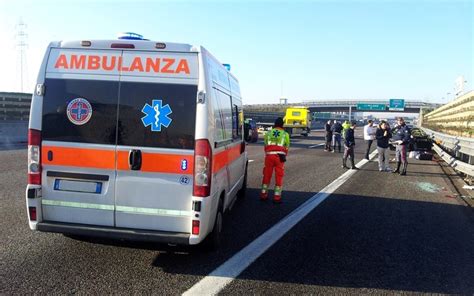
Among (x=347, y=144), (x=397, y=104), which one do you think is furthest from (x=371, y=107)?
(x=347, y=144)

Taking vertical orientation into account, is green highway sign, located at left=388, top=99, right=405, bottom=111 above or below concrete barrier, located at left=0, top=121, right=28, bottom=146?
above

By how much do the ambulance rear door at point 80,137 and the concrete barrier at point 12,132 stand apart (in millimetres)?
20534

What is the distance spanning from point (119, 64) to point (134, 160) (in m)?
1.09

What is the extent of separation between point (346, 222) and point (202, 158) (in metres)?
3.56

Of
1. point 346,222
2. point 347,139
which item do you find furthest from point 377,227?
point 347,139

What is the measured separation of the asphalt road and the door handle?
1.00 m

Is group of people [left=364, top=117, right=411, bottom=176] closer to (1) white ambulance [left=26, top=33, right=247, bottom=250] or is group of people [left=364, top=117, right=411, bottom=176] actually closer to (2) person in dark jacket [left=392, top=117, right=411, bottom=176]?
A: (2) person in dark jacket [left=392, top=117, right=411, bottom=176]

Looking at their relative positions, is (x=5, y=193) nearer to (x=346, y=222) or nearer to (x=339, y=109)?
(x=346, y=222)

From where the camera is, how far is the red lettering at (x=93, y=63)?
15.5 ft

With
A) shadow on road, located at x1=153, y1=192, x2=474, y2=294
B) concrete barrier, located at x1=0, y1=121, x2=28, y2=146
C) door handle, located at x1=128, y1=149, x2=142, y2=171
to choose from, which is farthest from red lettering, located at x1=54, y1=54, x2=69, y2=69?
concrete barrier, located at x1=0, y1=121, x2=28, y2=146

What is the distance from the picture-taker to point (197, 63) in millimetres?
4664

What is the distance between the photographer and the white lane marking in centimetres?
414

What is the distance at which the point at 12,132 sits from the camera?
941 inches

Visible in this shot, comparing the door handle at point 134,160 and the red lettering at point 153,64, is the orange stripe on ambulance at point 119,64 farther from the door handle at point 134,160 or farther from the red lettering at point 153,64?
the door handle at point 134,160
